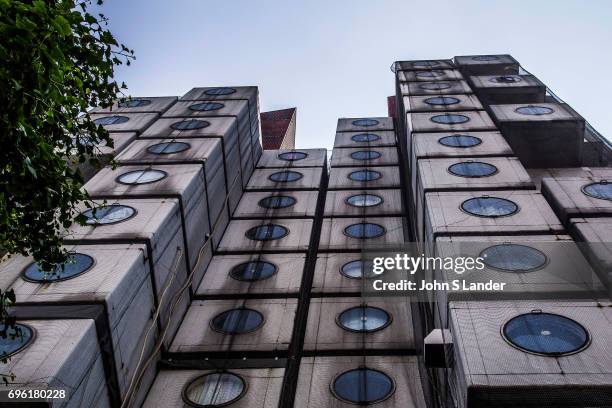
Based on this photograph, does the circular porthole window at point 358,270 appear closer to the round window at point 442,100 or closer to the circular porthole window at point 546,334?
the circular porthole window at point 546,334

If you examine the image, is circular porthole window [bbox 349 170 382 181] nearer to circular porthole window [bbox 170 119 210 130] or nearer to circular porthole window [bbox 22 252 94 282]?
circular porthole window [bbox 170 119 210 130]

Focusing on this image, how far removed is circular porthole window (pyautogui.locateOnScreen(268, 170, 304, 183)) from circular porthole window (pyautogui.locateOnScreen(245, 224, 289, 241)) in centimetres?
673

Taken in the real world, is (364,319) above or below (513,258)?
below

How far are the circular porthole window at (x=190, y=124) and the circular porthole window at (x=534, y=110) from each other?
18845mm

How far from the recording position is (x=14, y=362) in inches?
502

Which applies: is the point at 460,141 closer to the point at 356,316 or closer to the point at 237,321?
the point at 356,316

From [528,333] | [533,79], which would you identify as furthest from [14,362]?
[533,79]

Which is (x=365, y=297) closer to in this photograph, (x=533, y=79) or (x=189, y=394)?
(x=189, y=394)

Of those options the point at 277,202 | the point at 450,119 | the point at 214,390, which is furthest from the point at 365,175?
the point at 214,390

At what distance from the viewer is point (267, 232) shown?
92.1 feet

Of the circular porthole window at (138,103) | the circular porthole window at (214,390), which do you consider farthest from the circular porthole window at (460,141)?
the circular porthole window at (138,103)

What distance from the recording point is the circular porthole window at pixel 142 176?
24.0 meters

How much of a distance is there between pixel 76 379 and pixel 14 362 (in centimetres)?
144

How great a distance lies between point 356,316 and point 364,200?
11.1 meters
